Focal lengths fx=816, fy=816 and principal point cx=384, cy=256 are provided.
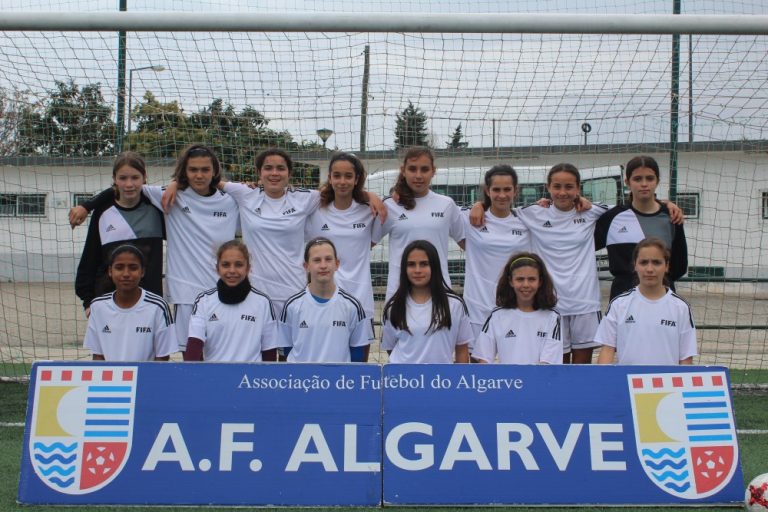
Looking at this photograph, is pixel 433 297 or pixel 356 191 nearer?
pixel 433 297

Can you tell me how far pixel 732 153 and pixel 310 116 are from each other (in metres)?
3.77

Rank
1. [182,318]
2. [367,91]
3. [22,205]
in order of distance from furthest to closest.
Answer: [22,205] → [367,91] → [182,318]

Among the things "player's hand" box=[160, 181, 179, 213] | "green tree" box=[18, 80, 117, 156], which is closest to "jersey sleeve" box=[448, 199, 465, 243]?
→ "player's hand" box=[160, 181, 179, 213]

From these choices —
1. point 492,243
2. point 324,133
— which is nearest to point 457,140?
point 324,133

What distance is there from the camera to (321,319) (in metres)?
4.42

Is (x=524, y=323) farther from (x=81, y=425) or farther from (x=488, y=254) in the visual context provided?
(x=81, y=425)

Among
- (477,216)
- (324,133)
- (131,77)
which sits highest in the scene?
(131,77)

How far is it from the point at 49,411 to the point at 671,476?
278 cm

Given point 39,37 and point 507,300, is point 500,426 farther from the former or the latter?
point 39,37

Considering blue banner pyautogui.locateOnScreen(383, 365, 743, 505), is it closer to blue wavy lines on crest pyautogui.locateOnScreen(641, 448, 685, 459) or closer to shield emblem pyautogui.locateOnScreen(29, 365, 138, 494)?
blue wavy lines on crest pyautogui.locateOnScreen(641, 448, 685, 459)

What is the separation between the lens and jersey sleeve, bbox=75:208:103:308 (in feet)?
16.5

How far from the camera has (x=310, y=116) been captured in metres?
6.57

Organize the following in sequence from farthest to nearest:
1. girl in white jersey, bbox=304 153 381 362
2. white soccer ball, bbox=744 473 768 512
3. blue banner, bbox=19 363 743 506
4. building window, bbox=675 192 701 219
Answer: building window, bbox=675 192 701 219, girl in white jersey, bbox=304 153 381 362, blue banner, bbox=19 363 743 506, white soccer ball, bbox=744 473 768 512

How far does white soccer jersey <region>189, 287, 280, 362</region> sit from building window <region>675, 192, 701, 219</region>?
4.90 metres
